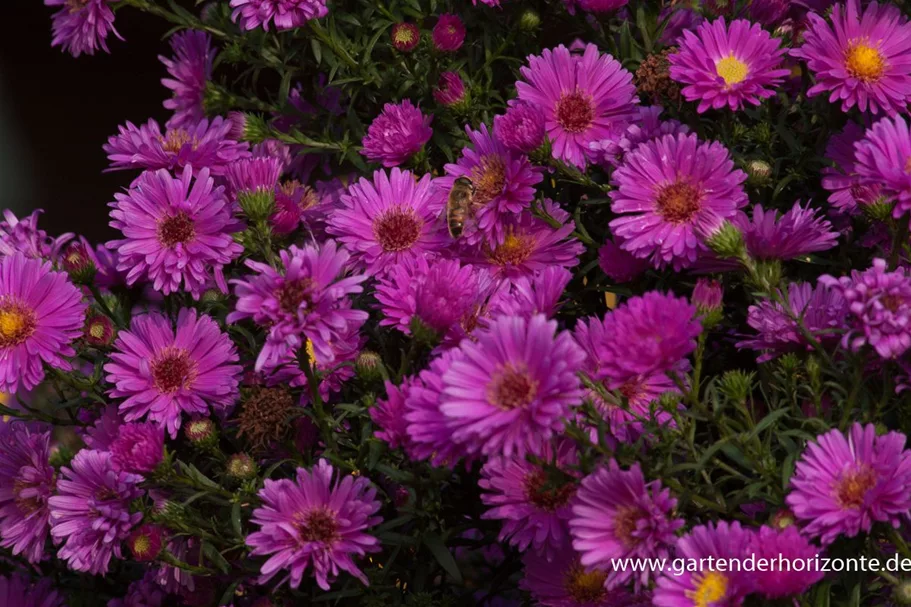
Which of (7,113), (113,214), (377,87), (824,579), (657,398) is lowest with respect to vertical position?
(824,579)

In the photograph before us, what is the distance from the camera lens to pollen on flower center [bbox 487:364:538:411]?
0.62 m

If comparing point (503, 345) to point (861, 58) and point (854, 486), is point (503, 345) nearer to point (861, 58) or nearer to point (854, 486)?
point (854, 486)

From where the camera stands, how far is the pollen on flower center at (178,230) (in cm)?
89

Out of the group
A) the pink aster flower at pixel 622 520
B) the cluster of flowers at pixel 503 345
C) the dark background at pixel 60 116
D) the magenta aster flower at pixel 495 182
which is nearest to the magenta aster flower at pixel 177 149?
the cluster of flowers at pixel 503 345

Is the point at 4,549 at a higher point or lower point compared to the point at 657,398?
lower

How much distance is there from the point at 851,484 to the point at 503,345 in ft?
0.75

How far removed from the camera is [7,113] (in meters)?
1.81

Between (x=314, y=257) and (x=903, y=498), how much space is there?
0.39 metres

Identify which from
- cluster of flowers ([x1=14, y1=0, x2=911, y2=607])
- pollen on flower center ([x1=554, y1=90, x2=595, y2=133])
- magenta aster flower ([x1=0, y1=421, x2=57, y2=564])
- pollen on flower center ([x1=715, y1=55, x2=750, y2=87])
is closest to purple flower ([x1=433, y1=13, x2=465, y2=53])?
cluster of flowers ([x1=14, y1=0, x2=911, y2=607])

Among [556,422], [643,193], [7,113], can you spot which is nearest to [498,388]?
[556,422]

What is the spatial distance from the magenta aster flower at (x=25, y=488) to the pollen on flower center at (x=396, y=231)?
326 millimetres

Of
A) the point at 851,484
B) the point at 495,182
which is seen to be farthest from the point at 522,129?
the point at 851,484

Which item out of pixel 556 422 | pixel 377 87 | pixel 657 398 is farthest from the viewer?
pixel 377 87

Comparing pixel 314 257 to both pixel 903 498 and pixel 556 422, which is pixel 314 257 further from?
pixel 903 498
